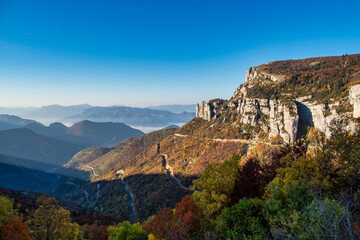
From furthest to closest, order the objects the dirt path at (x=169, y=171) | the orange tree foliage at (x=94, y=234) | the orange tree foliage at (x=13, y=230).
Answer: the dirt path at (x=169, y=171), the orange tree foliage at (x=94, y=234), the orange tree foliage at (x=13, y=230)

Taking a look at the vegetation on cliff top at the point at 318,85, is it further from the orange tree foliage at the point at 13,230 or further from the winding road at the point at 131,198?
the winding road at the point at 131,198

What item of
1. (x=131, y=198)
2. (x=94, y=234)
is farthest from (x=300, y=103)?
(x=131, y=198)

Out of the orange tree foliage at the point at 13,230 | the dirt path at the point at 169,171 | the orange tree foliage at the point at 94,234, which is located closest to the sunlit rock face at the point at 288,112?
the dirt path at the point at 169,171

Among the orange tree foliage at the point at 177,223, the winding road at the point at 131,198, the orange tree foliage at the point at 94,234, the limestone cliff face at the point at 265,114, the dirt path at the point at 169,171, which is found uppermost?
the limestone cliff face at the point at 265,114

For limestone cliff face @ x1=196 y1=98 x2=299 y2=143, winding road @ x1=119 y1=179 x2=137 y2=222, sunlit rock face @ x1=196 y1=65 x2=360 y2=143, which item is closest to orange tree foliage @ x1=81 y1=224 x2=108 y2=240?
winding road @ x1=119 y1=179 x2=137 y2=222

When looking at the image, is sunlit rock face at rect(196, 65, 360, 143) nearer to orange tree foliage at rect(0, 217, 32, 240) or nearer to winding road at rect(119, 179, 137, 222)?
orange tree foliage at rect(0, 217, 32, 240)

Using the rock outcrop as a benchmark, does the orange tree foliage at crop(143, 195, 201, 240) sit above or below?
below

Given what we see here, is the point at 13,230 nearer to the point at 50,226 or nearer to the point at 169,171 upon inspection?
the point at 50,226

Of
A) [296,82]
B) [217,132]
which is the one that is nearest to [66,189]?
[217,132]
